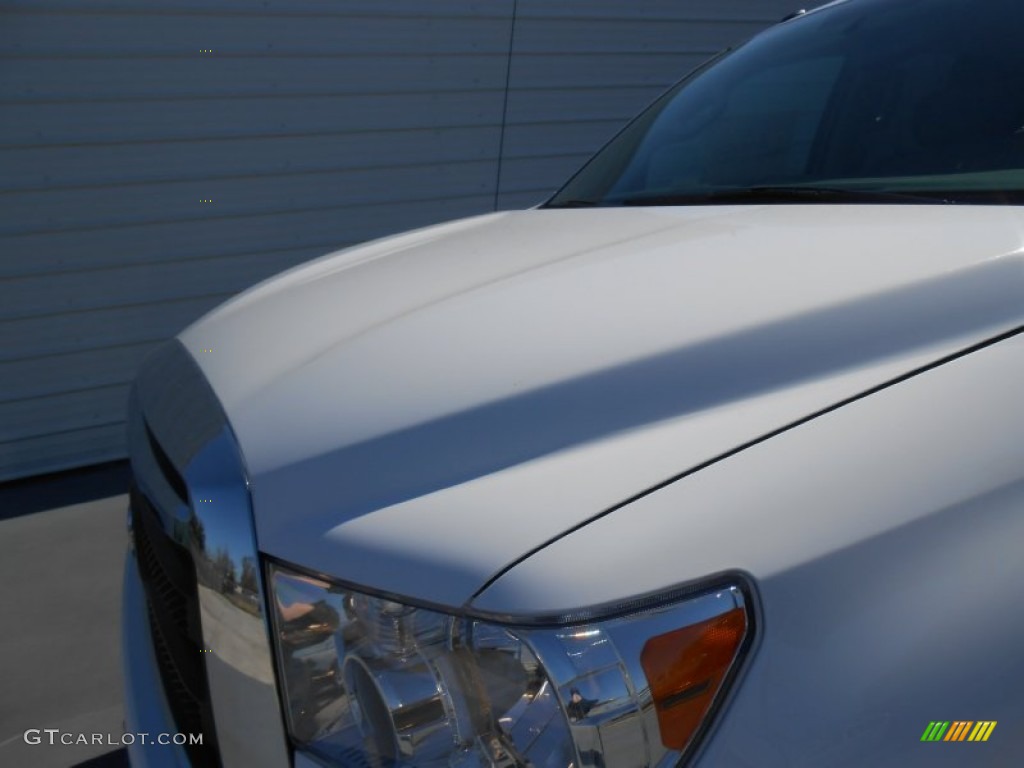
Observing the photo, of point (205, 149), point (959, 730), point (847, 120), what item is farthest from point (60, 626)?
point (959, 730)

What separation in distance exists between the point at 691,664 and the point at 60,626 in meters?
3.11

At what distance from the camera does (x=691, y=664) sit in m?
1.02

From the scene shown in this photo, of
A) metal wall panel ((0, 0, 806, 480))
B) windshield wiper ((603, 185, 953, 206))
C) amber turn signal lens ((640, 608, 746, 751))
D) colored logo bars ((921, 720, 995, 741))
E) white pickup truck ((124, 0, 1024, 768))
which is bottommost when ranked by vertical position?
colored logo bars ((921, 720, 995, 741))

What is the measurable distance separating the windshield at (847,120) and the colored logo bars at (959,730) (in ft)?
2.89

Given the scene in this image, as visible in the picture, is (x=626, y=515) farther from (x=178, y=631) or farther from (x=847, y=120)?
(x=847, y=120)

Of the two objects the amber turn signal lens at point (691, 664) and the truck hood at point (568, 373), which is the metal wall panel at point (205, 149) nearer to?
the truck hood at point (568, 373)

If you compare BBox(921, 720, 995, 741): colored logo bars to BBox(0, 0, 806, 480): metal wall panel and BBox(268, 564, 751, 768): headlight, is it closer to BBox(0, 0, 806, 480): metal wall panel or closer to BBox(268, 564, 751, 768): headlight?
BBox(268, 564, 751, 768): headlight

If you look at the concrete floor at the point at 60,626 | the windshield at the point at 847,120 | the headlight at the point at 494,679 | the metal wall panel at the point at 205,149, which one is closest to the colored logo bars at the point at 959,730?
the headlight at the point at 494,679

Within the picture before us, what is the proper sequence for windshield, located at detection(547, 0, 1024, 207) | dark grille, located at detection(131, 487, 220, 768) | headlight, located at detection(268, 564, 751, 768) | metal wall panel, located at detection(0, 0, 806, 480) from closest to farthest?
headlight, located at detection(268, 564, 751, 768), dark grille, located at detection(131, 487, 220, 768), windshield, located at detection(547, 0, 1024, 207), metal wall panel, located at detection(0, 0, 806, 480)

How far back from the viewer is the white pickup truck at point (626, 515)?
102 centimetres

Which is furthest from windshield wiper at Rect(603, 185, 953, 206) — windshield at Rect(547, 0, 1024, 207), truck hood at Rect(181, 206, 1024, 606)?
truck hood at Rect(181, 206, 1024, 606)

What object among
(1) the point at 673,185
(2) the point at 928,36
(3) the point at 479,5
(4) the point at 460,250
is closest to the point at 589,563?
(4) the point at 460,250

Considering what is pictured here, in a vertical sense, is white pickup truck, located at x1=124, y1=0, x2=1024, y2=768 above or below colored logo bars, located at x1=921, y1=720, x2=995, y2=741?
above

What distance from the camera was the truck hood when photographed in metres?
1.12
